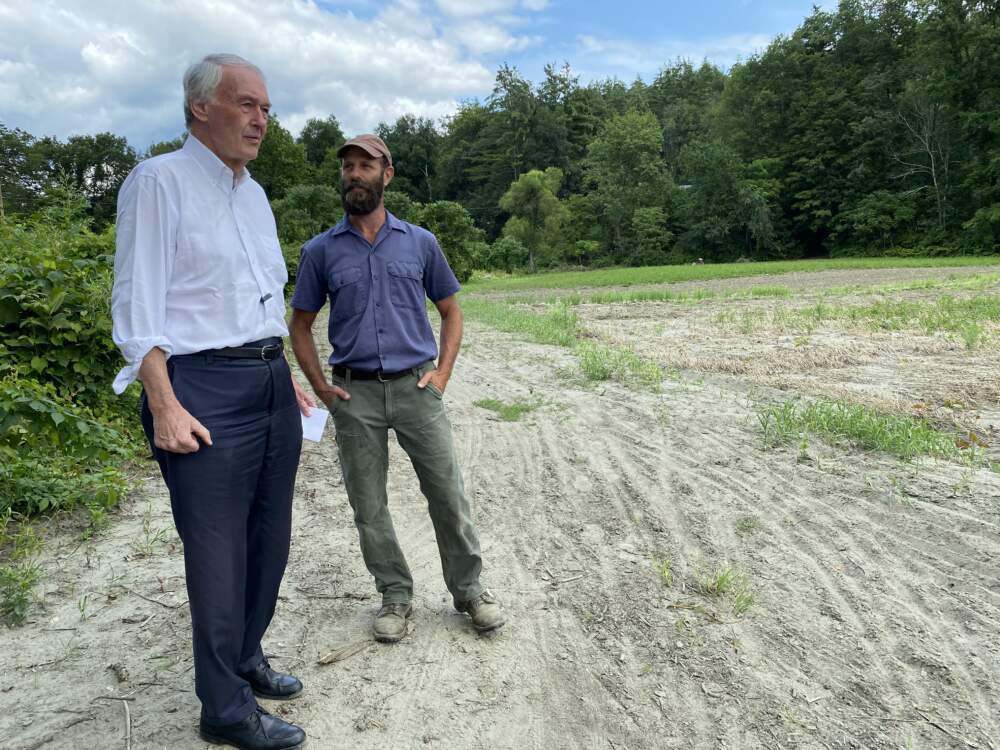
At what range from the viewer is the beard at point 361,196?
3.06m

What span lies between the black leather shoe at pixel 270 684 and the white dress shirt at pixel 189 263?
4.19ft

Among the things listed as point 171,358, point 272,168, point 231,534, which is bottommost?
point 231,534

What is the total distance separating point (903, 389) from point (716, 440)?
2749 millimetres

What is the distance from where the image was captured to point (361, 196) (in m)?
3.06

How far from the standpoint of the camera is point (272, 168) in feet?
185

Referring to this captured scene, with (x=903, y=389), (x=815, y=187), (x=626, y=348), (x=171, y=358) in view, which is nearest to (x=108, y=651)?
(x=171, y=358)

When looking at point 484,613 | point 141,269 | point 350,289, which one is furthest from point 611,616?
point 141,269

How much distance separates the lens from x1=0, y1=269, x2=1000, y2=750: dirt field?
2730mm

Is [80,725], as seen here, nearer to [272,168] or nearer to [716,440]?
→ [716,440]

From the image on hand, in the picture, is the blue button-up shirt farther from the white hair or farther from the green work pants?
the white hair

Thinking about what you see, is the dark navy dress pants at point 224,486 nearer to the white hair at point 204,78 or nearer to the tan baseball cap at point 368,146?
the white hair at point 204,78

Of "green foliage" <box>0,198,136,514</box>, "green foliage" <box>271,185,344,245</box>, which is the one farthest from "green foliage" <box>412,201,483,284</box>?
"green foliage" <box>0,198,136,514</box>

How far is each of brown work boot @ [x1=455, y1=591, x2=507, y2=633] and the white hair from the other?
231cm

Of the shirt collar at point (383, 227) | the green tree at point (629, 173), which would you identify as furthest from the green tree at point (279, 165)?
the shirt collar at point (383, 227)
